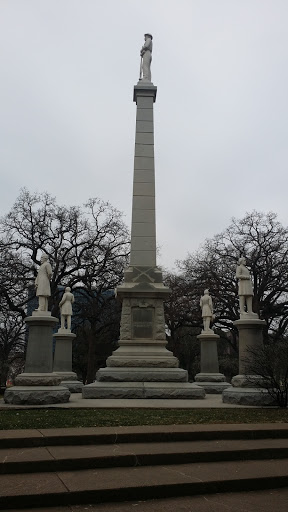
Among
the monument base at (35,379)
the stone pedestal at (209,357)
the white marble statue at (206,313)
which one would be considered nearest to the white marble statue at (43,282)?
the monument base at (35,379)

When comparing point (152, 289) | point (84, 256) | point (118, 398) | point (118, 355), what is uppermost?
point (84, 256)

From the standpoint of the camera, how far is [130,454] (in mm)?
5523

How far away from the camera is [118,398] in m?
12.9

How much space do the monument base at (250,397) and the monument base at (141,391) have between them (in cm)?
168

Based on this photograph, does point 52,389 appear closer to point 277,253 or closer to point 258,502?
point 258,502

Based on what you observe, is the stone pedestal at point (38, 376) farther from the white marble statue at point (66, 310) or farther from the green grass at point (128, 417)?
the white marble statue at point (66, 310)

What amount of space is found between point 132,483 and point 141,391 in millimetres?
8427

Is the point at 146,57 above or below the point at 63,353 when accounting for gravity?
above

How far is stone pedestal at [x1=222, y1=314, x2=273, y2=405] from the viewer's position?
11453 millimetres

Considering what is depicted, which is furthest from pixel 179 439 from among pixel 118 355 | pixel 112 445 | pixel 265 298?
pixel 265 298

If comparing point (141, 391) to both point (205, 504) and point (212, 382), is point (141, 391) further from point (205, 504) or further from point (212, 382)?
point (205, 504)

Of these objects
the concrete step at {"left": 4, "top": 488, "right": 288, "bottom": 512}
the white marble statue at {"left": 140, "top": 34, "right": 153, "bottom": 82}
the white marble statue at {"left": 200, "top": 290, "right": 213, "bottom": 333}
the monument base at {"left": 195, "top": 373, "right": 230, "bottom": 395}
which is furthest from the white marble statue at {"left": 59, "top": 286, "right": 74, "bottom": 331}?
the concrete step at {"left": 4, "top": 488, "right": 288, "bottom": 512}

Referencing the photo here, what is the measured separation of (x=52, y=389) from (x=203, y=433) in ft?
19.7

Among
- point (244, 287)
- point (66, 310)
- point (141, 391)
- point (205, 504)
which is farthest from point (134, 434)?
point (66, 310)
